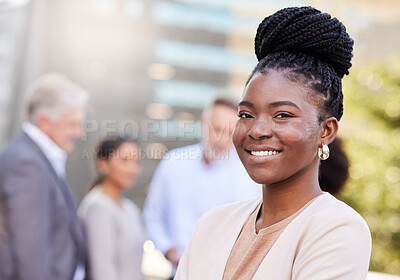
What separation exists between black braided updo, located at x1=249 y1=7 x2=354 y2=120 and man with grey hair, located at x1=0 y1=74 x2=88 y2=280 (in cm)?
193

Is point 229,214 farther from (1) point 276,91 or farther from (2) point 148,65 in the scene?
(2) point 148,65

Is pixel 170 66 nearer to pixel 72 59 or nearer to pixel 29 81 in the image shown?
pixel 72 59

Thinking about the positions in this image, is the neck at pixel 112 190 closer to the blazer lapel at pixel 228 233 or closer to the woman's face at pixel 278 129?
the blazer lapel at pixel 228 233

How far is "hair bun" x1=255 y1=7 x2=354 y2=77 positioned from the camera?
3.90 feet

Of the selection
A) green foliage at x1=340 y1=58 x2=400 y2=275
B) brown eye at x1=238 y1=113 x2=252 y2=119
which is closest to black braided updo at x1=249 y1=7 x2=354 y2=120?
brown eye at x1=238 y1=113 x2=252 y2=119

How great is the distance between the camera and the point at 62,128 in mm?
3268

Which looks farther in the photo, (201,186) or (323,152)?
(201,186)

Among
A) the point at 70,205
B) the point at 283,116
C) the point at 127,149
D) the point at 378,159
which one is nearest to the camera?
the point at 283,116

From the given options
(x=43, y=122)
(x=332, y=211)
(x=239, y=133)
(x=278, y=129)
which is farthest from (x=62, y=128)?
(x=332, y=211)

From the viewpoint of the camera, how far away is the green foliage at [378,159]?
4910 mm

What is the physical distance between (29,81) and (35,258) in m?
2.74

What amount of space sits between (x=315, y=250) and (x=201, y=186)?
2.21 m

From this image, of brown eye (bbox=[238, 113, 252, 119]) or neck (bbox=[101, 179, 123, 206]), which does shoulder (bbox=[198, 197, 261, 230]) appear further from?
neck (bbox=[101, 179, 123, 206])

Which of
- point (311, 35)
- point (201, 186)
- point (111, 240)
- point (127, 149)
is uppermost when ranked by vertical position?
point (311, 35)
